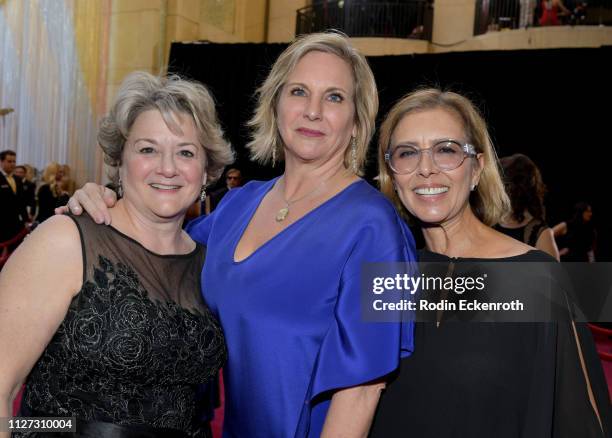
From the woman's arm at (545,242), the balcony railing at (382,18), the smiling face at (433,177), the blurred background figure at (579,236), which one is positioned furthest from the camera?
the balcony railing at (382,18)

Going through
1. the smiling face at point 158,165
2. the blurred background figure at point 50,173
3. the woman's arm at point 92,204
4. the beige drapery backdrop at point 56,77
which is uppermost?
the beige drapery backdrop at point 56,77

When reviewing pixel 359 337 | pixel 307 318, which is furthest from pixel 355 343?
pixel 307 318

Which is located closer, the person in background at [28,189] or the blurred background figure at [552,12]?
the person in background at [28,189]

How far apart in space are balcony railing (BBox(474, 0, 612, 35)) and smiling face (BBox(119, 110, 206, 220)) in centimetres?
1283

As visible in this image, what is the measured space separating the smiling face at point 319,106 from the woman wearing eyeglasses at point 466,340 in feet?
0.61

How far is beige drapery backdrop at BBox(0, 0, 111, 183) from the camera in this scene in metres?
11.1

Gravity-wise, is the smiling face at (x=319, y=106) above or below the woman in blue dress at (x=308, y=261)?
above

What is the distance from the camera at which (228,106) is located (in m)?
9.98

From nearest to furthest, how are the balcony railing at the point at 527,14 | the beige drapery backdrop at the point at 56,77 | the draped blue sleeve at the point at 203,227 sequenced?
the draped blue sleeve at the point at 203,227 → the beige drapery backdrop at the point at 56,77 → the balcony railing at the point at 527,14

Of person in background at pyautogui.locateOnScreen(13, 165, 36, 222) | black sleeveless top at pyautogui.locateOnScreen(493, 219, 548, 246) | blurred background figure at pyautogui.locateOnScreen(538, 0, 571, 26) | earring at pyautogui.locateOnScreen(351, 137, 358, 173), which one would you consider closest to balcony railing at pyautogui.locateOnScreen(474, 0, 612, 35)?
blurred background figure at pyautogui.locateOnScreen(538, 0, 571, 26)

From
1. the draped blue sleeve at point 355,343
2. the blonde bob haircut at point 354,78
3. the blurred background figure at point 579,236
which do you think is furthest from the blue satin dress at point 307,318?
the blurred background figure at point 579,236

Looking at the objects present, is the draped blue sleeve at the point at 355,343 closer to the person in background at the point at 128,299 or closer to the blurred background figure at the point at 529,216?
the person in background at the point at 128,299

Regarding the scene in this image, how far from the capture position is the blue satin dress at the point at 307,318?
1.70 meters

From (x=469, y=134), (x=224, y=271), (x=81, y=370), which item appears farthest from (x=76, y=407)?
(x=469, y=134)
